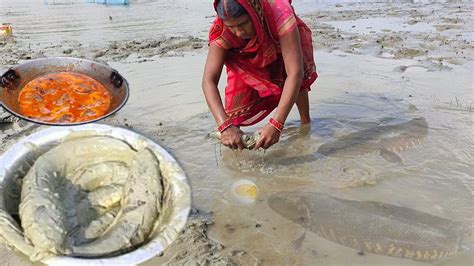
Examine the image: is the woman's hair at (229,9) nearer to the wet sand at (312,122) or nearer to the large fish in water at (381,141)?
the wet sand at (312,122)

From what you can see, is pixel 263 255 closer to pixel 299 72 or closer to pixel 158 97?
pixel 299 72

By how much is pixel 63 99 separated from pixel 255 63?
126 centimetres

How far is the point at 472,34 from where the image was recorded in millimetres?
6844

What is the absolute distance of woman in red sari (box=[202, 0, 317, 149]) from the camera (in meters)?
2.65

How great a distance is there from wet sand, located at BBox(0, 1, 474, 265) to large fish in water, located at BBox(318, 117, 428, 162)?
0.07m

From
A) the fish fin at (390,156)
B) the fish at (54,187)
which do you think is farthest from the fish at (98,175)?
the fish fin at (390,156)

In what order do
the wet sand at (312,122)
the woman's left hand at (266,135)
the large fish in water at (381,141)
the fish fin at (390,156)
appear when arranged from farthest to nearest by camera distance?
the large fish in water at (381,141), the fish fin at (390,156), the woman's left hand at (266,135), the wet sand at (312,122)

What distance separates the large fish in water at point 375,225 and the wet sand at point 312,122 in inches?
2.6

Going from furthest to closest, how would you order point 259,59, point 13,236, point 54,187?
point 259,59
point 54,187
point 13,236

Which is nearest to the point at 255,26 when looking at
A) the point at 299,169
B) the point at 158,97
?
the point at 299,169

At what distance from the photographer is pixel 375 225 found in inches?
92.2

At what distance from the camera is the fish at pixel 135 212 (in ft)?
6.13

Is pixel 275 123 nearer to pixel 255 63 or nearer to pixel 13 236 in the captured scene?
pixel 255 63

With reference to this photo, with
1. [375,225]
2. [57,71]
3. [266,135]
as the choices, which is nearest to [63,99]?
[57,71]
